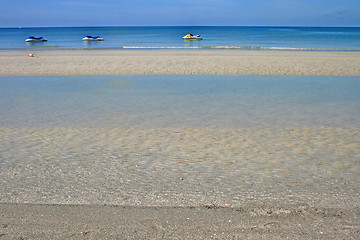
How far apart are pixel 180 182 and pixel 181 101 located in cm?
635

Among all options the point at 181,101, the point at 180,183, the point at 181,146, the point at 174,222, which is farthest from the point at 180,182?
the point at 181,101

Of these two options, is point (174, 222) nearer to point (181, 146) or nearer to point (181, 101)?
point (181, 146)

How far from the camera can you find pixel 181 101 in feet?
38.4

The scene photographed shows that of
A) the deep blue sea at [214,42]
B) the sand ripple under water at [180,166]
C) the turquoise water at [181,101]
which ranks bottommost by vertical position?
the sand ripple under water at [180,166]

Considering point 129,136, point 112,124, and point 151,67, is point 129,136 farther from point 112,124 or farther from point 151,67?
point 151,67

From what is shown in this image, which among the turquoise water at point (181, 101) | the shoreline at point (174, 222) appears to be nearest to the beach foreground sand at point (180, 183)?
the shoreline at point (174, 222)

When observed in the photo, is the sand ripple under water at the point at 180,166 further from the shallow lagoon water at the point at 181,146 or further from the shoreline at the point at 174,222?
the shoreline at the point at 174,222

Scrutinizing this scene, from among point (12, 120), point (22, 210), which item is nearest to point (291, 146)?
point (22, 210)

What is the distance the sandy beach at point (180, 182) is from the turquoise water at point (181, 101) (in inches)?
26.5

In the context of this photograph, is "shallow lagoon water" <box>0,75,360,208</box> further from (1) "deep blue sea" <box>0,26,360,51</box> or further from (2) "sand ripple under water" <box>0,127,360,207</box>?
(1) "deep blue sea" <box>0,26,360,51</box>

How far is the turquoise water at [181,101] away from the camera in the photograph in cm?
940

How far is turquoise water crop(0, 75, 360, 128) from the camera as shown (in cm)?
940

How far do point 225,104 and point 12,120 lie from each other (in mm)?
6405

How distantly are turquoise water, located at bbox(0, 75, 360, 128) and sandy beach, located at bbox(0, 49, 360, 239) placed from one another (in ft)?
2.21
